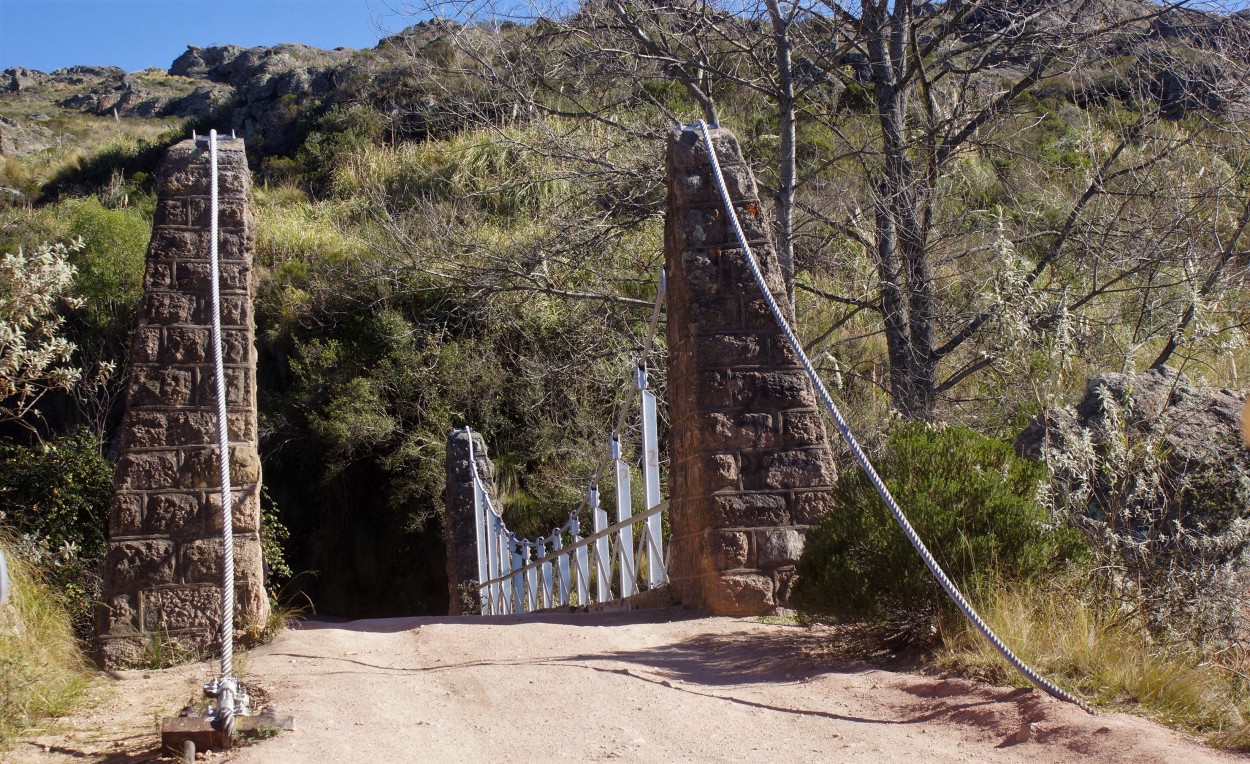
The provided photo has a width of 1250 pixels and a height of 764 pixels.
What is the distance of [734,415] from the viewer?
230 inches

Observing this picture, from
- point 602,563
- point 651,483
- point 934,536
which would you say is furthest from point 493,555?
point 934,536

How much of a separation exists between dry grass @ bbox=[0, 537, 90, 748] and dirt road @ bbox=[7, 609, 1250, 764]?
0.12 meters

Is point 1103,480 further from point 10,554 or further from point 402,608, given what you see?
point 402,608

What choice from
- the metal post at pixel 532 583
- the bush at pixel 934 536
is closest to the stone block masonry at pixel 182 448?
the bush at pixel 934 536

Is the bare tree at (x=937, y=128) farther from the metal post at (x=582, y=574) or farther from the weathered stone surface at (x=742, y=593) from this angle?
the weathered stone surface at (x=742, y=593)

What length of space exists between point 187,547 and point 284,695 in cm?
149

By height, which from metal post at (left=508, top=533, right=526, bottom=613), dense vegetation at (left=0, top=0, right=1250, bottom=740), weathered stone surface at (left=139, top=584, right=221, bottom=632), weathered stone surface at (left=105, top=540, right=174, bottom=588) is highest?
dense vegetation at (left=0, top=0, right=1250, bottom=740)

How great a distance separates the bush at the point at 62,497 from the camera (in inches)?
291

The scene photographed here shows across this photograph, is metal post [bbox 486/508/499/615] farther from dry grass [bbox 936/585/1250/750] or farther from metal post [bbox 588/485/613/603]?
dry grass [bbox 936/585/1250/750]

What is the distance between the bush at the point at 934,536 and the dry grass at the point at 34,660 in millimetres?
3021

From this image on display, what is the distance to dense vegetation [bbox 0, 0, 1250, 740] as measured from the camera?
7441mm

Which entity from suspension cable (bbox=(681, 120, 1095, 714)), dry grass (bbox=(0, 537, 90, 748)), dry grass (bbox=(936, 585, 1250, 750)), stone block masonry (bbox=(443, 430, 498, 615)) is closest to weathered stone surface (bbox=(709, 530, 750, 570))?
suspension cable (bbox=(681, 120, 1095, 714))

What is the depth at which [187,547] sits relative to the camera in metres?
5.24

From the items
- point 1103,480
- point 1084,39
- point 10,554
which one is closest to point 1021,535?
point 1103,480
